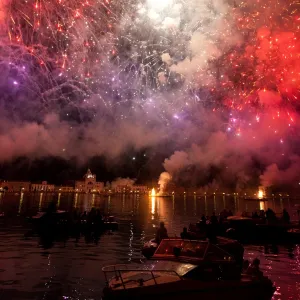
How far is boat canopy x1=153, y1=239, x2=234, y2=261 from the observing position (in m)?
9.04

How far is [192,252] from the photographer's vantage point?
927 centimetres

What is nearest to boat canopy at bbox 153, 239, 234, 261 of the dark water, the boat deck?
the boat deck

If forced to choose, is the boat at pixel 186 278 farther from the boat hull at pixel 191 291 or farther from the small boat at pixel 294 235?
the small boat at pixel 294 235

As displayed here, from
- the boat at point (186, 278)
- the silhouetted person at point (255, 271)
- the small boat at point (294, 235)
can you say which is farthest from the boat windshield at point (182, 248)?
the small boat at point (294, 235)

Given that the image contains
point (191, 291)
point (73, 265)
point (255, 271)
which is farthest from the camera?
point (73, 265)

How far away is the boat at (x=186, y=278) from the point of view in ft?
25.1

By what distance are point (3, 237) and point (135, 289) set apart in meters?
19.2

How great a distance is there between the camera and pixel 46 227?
2745cm

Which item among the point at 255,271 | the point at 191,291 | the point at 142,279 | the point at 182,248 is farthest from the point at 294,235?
the point at 142,279

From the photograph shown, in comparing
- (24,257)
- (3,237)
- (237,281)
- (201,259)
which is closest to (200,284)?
(201,259)

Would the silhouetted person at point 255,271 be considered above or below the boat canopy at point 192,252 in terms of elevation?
below

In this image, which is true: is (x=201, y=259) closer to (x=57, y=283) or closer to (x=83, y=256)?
(x=57, y=283)

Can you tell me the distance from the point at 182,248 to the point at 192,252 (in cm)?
43

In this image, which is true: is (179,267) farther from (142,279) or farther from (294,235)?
(294,235)
